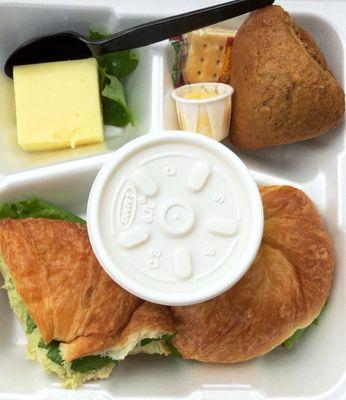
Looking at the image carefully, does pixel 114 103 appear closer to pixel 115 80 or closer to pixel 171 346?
pixel 115 80

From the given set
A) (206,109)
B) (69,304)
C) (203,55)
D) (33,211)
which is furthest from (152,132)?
(69,304)

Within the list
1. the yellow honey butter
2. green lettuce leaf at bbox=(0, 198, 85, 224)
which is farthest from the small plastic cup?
green lettuce leaf at bbox=(0, 198, 85, 224)

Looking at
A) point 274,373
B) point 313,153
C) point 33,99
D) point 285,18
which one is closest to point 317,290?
point 274,373

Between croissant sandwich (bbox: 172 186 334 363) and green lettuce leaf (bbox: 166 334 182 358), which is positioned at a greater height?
croissant sandwich (bbox: 172 186 334 363)

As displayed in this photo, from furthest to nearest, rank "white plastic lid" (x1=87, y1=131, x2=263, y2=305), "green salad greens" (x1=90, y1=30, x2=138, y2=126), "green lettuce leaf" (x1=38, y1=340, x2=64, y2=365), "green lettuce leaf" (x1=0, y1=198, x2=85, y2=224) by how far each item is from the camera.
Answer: "green salad greens" (x1=90, y1=30, x2=138, y2=126), "green lettuce leaf" (x1=0, y1=198, x2=85, y2=224), "green lettuce leaf" (x1=38, y1=340, x2=64, y2=365), "white plastic lid" (x1=87, y1=131, x2=263, y2=305)

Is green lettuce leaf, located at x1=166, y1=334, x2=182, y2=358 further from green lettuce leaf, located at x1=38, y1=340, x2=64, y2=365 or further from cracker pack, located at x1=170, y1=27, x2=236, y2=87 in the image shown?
cracker pack, located at x1=170, y1=27, x2=236, y2=87
